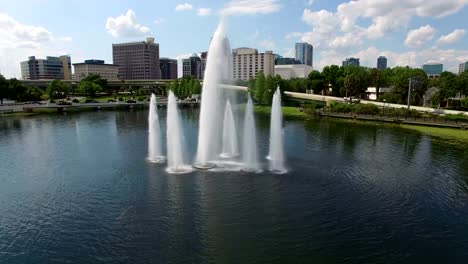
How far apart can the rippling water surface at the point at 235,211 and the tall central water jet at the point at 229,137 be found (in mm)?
4474

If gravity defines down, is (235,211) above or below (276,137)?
below

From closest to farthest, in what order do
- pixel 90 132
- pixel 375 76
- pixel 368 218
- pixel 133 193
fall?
1. pixel 368 218
2. pixel 133 193
3. pixel 90 132
4. pixel 375 76

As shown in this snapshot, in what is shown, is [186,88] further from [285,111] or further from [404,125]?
[404,125]

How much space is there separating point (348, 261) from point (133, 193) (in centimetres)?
2025

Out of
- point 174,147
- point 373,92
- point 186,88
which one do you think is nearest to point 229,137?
point 174,147

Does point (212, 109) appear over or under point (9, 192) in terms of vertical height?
over

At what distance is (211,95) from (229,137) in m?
9.15

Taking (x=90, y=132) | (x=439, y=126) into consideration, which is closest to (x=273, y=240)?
(x=90, y=132)

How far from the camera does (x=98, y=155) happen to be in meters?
48.3

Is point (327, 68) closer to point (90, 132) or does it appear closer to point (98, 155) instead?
point (90, 132)

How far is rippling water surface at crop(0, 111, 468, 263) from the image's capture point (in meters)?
22.0

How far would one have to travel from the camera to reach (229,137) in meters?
47.8

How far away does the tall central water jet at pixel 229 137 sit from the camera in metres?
46.1

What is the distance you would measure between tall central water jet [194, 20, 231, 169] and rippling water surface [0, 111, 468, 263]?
514 cm
